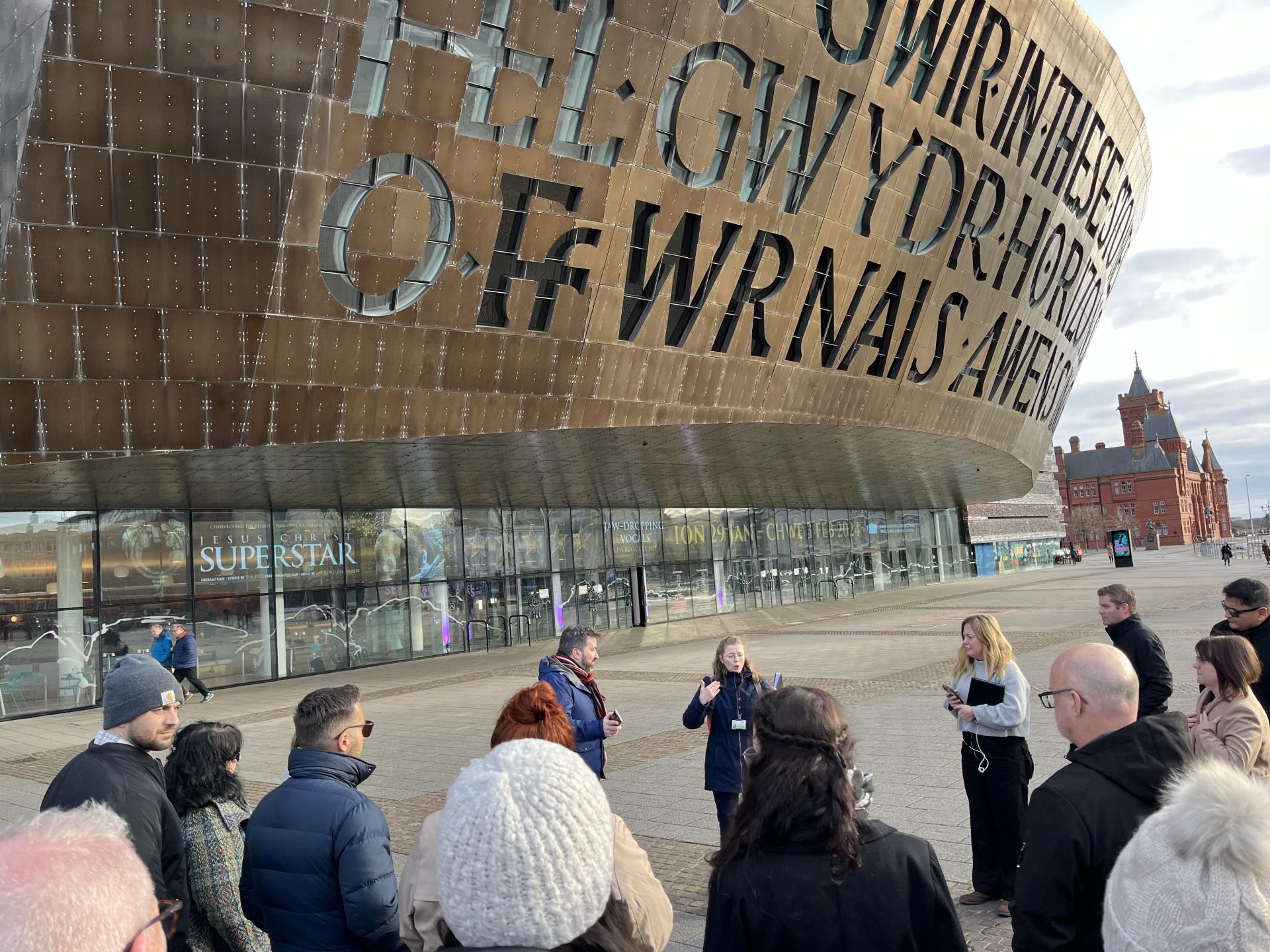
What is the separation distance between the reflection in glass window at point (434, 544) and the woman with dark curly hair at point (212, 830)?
24687 mm

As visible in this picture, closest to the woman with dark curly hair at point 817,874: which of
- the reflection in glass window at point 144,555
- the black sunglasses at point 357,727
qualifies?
the black sunglasses at point 357,727

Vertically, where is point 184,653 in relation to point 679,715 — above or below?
above

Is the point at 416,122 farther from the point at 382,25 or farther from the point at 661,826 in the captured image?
the point at 661,826

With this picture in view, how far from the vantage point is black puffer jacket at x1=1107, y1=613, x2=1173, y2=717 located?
659 centimetres

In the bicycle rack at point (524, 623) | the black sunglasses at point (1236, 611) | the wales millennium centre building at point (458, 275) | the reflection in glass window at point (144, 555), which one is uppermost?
the wales millennium centre building at point (458, 275)

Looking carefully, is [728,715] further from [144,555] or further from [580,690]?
[144,555]

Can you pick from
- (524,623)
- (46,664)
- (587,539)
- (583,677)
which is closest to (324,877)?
(583,677)

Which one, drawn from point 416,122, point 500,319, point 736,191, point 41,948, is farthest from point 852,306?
point 41,948

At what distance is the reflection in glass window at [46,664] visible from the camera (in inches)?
803

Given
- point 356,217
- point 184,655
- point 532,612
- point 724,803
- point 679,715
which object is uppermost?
point 356,217

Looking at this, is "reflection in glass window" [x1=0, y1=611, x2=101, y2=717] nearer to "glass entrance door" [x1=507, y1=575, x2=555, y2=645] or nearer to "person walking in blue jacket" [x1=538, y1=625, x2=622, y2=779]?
"glass entrance door" [x1=507, y1=575, x2=555, y2=645]

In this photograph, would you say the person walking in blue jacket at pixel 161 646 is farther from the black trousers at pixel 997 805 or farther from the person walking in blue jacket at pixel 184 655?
the black trousers at pixel 997 805

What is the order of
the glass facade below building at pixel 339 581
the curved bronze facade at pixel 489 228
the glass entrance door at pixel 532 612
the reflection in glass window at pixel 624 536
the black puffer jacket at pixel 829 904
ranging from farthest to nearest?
1. the reflection in glass window at pixel 624 536
2. the glass entrance door at pixel 532 612
3. the glass facade below building at pixel 339 581
4. the curved bronze facade at pixel 489 228
5. the black puffer jacket at pixel 829 904

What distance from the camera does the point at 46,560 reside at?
21.2 m
